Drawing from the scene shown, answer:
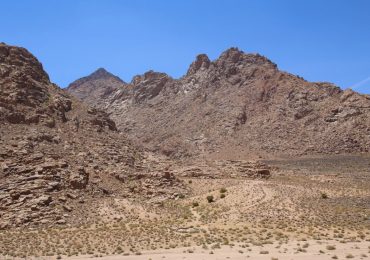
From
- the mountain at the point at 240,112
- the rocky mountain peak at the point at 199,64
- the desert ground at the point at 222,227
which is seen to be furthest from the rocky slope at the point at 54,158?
the rocky mountain peak at the point at 199,64

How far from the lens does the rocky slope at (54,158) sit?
39406 millimetres

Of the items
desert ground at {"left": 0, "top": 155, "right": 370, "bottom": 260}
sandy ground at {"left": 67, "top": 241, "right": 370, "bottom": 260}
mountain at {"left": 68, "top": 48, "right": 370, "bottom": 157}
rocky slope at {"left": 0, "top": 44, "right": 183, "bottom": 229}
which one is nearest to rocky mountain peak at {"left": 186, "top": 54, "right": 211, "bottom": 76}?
mountain at {"left": 68, "top": 48, "right": 370, "bottom": 157}

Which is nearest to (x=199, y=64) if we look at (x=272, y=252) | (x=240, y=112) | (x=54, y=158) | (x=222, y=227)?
(x=240, y=112)

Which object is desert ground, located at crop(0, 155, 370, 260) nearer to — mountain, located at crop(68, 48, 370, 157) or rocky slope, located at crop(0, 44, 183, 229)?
rocky slope, located at crop(0, 44, 183, 229)

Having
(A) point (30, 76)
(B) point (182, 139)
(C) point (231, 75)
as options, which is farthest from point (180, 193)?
(C) point (231, 75)

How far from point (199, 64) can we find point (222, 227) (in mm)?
109246

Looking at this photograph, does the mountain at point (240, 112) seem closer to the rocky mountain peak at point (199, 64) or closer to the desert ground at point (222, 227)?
the rocky mountain peak at point (199, 64)

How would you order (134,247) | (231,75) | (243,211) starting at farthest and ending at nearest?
(231,75)
(243,211)
(134,247)

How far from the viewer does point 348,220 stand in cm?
3609

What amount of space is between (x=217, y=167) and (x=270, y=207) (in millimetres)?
22802

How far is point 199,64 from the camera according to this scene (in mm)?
142125

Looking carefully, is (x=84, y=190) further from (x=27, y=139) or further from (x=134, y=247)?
(x=134, y=247)

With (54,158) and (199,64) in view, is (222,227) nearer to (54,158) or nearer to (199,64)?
(54,158)

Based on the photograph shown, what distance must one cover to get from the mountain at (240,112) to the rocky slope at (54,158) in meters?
42.3
